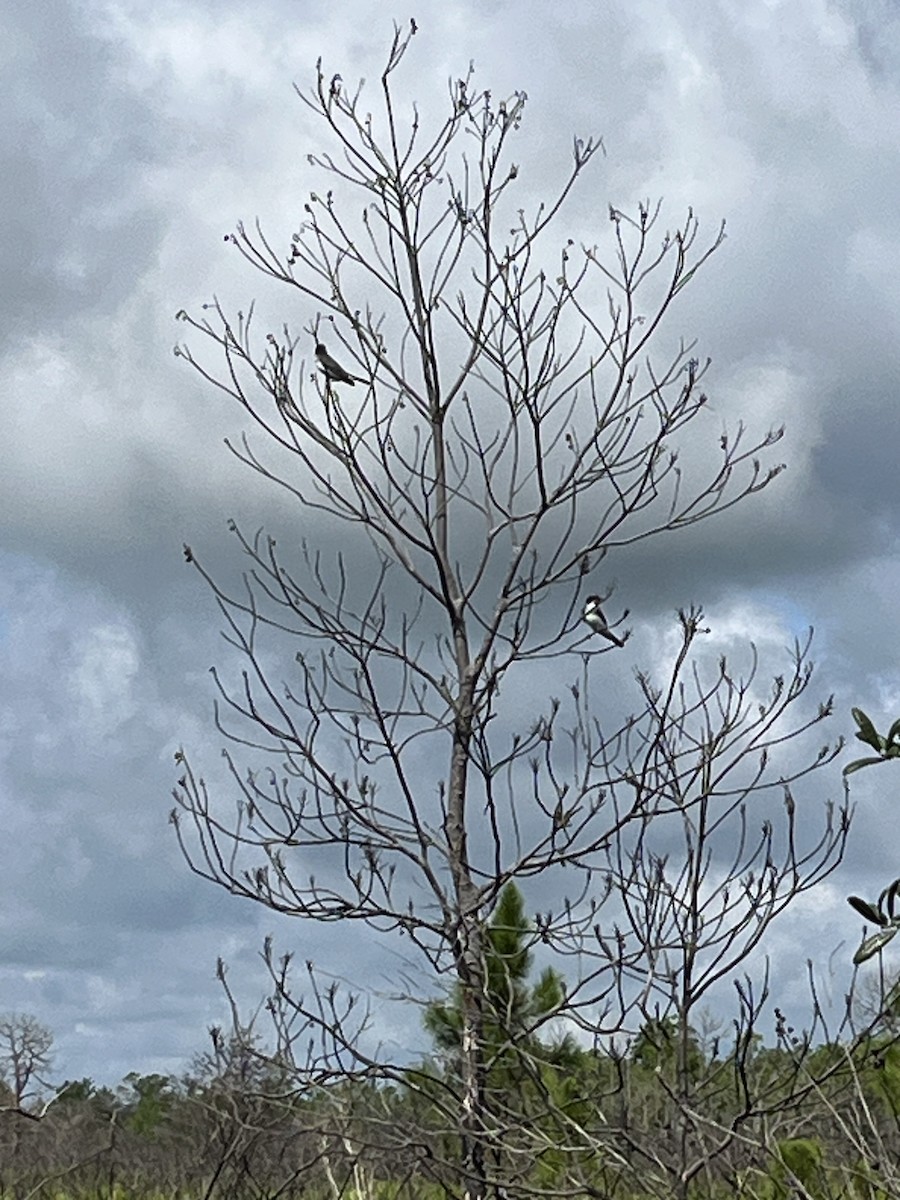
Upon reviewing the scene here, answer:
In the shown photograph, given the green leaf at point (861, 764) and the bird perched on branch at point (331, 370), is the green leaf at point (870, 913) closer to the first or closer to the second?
the green leaf at point (861, 764)

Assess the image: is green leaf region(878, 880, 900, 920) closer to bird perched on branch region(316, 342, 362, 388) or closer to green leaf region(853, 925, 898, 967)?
green leaf region(853, 925, 898, 967)

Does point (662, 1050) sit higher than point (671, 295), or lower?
lower

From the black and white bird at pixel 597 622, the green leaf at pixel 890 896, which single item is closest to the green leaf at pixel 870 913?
the green leaf at pixel 890 896

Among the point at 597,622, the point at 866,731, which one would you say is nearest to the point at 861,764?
the point at 866,731

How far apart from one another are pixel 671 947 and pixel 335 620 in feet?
6.48

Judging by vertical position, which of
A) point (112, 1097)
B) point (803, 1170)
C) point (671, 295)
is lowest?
point (803, 1170)

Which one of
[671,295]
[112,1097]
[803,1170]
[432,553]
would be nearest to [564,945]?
[803,1170]

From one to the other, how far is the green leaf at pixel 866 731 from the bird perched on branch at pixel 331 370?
12.9ft

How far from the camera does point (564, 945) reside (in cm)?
575

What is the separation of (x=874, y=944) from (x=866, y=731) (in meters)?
0.37

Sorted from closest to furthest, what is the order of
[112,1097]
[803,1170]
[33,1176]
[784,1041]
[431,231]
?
1. [803,1170]
2. [784,1041]
3. [431,231]
4. [33,1176]
5. [112,1097]

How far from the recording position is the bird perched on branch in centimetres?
652

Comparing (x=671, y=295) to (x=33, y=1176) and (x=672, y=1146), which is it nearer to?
(x=672, y=1146)

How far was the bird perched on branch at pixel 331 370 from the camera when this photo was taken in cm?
652
